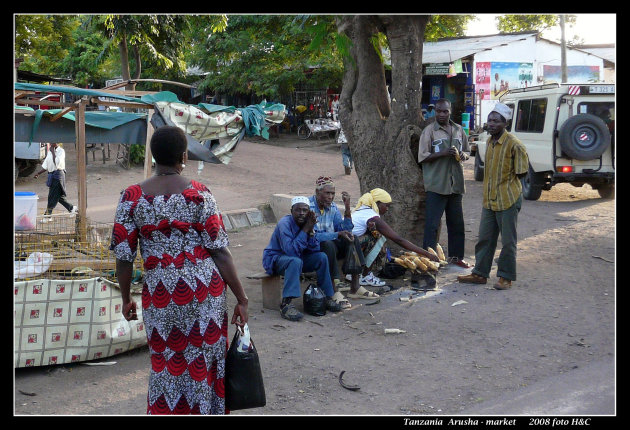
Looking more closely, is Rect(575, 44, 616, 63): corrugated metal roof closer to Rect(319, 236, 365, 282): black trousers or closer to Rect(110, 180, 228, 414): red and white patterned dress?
Rect(319, 236, 365, 282): black trousers

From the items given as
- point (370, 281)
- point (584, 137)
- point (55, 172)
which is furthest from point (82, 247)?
point (584, 137)

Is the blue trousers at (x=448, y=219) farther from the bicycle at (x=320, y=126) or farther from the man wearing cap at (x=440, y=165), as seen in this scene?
the bicycle at (x=320, y=126)

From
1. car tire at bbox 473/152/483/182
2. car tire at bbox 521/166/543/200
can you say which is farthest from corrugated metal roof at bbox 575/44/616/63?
car tire at bbox 521/166/543/200

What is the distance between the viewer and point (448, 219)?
7516mm

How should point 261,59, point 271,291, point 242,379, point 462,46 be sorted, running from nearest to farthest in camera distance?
point 242,379 → point 271,291 → point 261,59 → point 462,46

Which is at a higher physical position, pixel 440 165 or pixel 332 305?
pixel 440 165

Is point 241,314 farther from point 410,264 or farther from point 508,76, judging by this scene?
point 508,76

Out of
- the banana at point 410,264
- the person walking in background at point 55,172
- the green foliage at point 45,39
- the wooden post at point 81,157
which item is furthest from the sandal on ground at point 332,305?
the green foliage at point 45,39

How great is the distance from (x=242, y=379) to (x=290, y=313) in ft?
8.24

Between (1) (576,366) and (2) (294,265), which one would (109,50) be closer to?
(2) (294,265)

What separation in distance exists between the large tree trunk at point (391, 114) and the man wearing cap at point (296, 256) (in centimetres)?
190

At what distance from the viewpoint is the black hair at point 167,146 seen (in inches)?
129

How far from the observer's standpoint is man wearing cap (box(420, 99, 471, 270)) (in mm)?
7184

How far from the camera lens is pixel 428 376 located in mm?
4668
